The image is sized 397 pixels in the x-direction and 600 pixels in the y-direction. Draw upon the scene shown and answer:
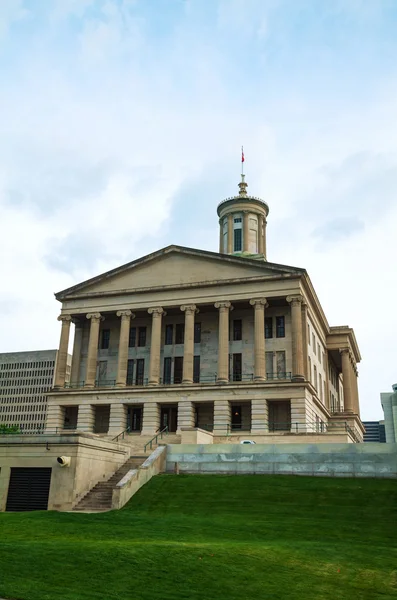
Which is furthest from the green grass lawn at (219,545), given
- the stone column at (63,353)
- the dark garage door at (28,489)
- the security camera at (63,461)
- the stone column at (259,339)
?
the stone column at (63,353)

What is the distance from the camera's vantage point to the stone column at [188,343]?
55.3 m

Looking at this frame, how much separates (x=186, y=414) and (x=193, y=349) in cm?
697

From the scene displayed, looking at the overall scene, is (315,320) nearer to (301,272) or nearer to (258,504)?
(301,272)

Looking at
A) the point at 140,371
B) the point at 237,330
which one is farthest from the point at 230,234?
the point at 140,371

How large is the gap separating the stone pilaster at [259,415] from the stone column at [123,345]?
1329 cm

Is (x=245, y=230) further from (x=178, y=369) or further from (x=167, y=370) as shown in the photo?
(x=167, y=370)

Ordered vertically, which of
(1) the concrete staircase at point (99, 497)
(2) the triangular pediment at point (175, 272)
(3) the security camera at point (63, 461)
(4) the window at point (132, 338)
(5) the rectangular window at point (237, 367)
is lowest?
(1) the concrete staircase at point (99, 497)

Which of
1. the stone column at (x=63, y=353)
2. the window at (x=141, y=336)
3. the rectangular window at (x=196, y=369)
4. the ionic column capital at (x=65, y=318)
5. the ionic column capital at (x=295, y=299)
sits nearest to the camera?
the ionic column capital at (x=295, y=299)

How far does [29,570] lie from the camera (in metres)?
14.6

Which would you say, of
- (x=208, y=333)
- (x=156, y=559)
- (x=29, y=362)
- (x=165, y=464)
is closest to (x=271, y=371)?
(x=208, y=333)

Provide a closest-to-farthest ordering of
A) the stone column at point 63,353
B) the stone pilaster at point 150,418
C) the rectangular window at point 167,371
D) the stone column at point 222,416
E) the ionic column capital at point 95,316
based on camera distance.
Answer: the stone column at point 222,416
the stone pilaster at point 150,418
the rectangular window at point 167,371
the stone column at point 63,353
the ionic column capital at point 95,316

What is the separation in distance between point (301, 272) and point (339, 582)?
41.7 metres

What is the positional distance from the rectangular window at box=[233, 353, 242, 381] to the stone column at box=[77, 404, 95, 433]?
14380 millimetres

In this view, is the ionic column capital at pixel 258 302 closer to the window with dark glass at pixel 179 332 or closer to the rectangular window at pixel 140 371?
the window with dark glass at pixel 179 332
